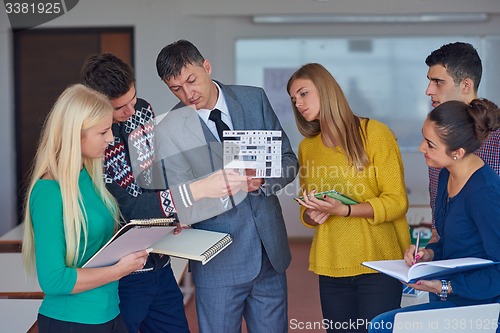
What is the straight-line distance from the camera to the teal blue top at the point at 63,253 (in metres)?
1.96

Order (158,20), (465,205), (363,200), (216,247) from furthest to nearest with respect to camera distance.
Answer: (158,20), (363,200), (216,247), (465,205)

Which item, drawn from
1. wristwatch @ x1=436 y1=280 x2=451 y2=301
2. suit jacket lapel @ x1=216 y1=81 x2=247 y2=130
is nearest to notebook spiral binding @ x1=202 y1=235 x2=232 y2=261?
suit jacket lapel @ x1=216 y1=81 x2=247 y2=130

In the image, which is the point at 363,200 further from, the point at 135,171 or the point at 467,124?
the point at 135,171

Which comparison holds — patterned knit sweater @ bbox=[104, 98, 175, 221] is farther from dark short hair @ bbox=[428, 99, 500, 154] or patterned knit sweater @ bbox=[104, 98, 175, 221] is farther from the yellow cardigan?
dark short hair @ bbox=[428, 99, 500, 154]

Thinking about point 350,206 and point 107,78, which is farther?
point 350,206

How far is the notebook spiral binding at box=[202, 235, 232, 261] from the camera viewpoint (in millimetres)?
2199

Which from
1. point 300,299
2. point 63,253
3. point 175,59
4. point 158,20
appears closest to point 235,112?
point 175,59

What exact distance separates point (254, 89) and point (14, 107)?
4.83m

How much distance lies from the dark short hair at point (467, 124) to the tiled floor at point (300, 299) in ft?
8.24

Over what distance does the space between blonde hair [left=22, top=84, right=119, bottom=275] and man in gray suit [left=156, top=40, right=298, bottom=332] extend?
0.47 metres

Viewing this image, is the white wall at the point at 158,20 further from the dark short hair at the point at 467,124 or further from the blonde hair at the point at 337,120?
the dark short hair at the point at 467,124

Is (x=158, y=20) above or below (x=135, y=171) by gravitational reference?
above

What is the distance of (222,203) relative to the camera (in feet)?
8.11

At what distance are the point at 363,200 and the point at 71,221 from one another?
3.83ft
